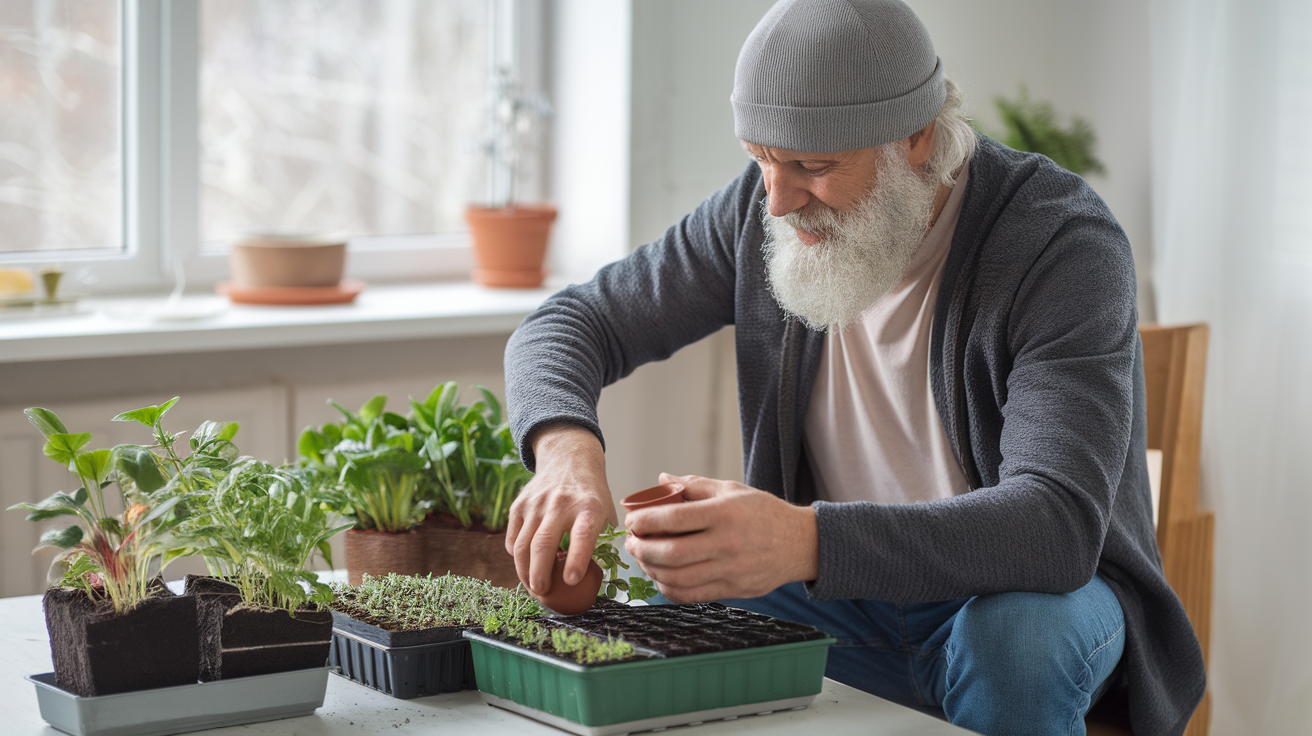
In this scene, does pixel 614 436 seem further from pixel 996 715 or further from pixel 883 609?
pixel 996 715

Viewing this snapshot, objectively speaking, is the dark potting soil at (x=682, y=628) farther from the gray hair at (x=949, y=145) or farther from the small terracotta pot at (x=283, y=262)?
the small terracotta pot at (x=283, y=262)

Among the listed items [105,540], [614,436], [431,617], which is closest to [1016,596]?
[431,617]

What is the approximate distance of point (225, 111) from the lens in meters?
2.35

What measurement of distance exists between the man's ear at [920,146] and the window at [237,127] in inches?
48.2

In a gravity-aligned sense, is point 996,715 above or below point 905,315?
below

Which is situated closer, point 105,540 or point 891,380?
point 105,540

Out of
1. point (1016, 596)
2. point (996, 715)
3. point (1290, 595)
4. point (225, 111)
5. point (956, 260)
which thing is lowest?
point (1290, 595)

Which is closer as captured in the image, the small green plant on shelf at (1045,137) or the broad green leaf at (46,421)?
the broad green leaf at (46,421)

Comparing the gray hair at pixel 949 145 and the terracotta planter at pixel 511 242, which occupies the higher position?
the gray hair at pixel 949 145

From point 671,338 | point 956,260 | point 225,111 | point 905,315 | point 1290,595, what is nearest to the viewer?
point 956,260

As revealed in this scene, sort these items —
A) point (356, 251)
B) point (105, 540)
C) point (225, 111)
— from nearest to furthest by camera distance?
1. point (105, 540)
2. point (225, 111)
3. point (356, 251)

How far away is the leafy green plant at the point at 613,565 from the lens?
125 cm

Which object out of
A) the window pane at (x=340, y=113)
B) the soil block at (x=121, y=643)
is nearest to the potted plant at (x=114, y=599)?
the soil block at (x=121, y=643)

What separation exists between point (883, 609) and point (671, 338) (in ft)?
1.57
